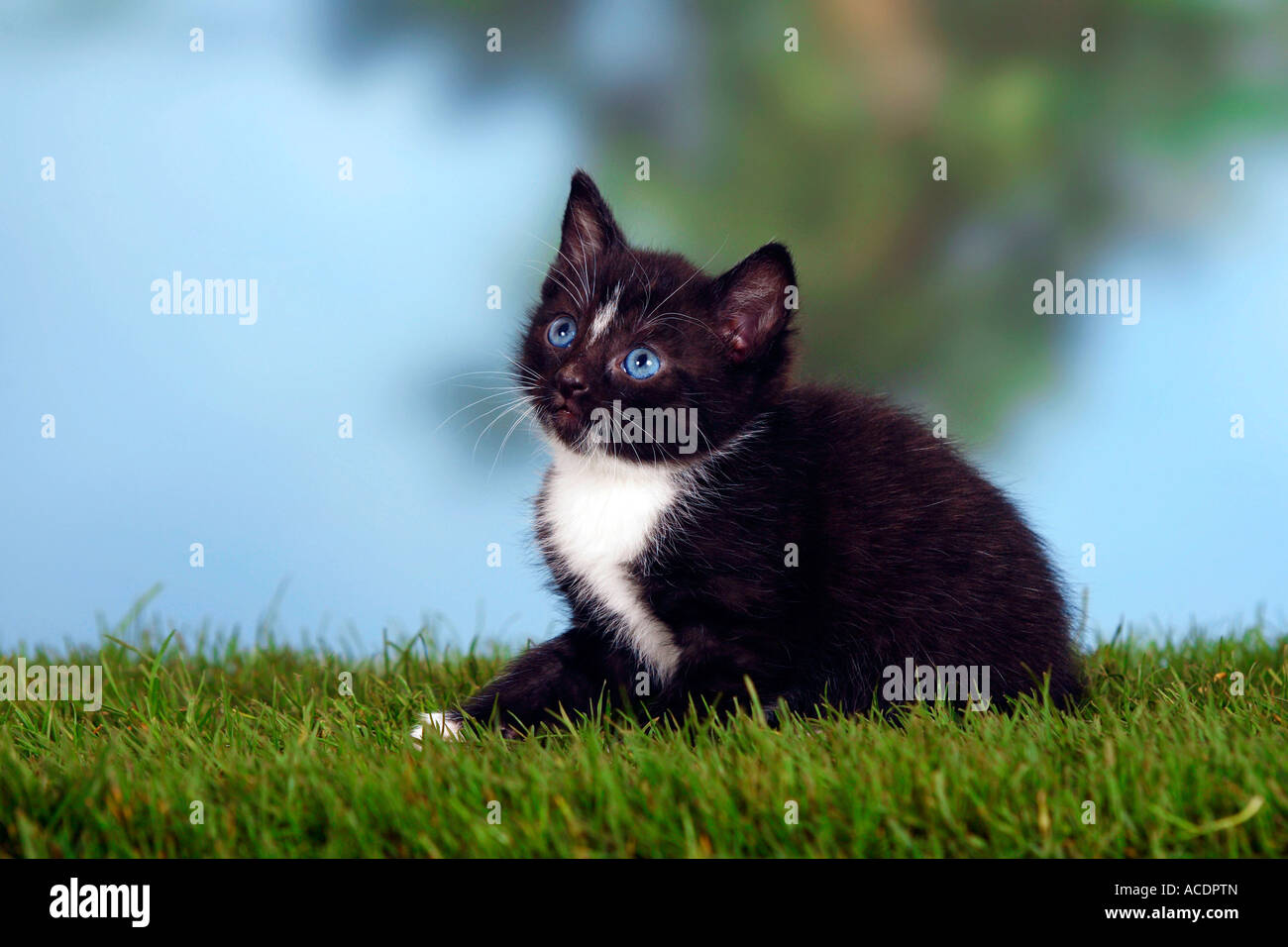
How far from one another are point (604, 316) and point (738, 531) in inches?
32.3

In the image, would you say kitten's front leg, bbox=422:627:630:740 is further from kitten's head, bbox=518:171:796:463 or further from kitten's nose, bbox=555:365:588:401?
kitten's nose, bbox=555:365:588:401

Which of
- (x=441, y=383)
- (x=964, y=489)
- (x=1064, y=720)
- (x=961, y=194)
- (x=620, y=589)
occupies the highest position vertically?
(x=961, y=194)

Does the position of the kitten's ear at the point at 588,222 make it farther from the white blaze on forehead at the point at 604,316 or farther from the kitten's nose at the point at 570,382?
the kitten's nose at the point at 570,382

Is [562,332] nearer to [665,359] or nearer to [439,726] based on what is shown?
[665,359]

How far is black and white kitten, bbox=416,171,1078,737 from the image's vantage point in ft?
13.0

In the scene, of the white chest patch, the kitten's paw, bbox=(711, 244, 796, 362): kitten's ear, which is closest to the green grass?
the kitten's paw

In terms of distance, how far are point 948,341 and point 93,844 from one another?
495 centimetres

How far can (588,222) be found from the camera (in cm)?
438

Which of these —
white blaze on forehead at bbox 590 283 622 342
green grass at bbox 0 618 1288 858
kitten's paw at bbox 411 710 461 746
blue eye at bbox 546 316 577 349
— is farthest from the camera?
blue eye at bbox 546 316 577 349

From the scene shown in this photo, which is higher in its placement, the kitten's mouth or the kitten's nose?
the kitten's nose

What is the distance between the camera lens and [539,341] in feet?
→ 14.0
